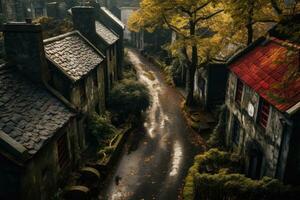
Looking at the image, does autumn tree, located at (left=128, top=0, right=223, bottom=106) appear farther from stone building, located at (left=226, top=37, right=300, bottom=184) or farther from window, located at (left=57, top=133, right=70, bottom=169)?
window, located at (left=57, top=133, right=70, bottom=169)

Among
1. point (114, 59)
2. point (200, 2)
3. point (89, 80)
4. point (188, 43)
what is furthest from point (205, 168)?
point (114, 59)

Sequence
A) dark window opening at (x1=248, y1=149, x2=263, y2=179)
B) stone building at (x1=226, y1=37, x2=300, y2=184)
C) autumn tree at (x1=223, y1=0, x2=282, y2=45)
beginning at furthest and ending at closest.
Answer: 1. autumn tree at (x1=223, y1=0, x2=282, y2=45)
2. dark window opening at (x1=248, y1=149, x2=263, y2=179)
3. stone building at (x1=226, y1=37, x2=300, y2=184)

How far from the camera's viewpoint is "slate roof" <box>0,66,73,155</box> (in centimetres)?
1320

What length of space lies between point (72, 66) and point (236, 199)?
1279 centimetres

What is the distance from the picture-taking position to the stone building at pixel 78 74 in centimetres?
1861

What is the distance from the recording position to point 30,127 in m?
14.0

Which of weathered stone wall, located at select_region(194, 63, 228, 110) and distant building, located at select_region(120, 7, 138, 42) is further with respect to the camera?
distant building, located at select_region(120, 7, 138, 42)

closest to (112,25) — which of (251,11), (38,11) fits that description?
(38,11)

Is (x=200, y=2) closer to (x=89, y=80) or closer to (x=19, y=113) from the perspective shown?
(x=89, y=80)

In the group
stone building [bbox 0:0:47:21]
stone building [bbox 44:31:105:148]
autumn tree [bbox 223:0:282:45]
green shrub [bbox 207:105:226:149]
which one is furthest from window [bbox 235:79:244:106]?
stone building [bbox 0:0:47:21]

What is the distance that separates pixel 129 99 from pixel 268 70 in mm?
13955

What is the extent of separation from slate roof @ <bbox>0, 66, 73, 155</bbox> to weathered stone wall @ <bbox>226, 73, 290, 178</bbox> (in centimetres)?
1004

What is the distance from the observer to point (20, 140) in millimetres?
12867

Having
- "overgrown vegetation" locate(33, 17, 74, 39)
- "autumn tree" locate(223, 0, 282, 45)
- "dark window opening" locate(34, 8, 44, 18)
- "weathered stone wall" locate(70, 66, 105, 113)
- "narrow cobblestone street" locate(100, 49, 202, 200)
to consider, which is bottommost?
"narrow cobblestone street" locate(100, 49, 202, 200)
